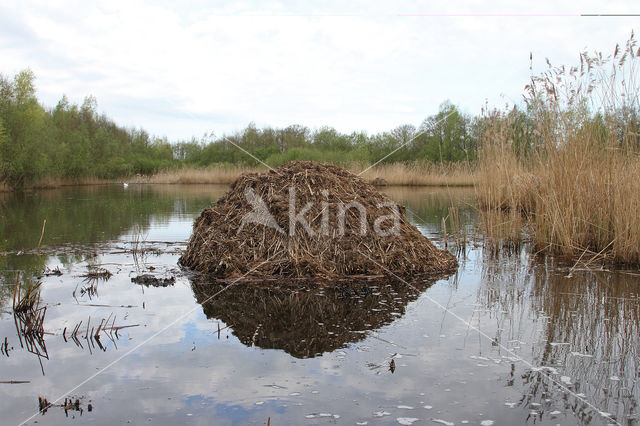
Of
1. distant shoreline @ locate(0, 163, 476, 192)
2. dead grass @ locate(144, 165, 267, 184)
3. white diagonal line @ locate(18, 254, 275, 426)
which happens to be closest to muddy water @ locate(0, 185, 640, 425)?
white diagonal line @ locate(18, 254, 275, 426)

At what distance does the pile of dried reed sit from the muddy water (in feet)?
1.72

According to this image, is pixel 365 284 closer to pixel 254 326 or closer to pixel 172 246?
pixel 254 326

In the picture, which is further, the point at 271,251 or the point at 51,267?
the point at 51,267

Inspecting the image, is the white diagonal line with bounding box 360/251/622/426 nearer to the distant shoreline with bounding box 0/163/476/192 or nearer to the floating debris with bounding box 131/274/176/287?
the floating debris with bounding box 131/274/176/287

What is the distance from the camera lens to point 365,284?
6.09 metres


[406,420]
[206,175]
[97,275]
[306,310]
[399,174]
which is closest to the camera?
[406,420]

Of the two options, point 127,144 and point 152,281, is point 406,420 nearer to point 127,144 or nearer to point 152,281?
point 152,281

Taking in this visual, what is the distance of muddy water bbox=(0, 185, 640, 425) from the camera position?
2977 millimetres

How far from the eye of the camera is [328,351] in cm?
391

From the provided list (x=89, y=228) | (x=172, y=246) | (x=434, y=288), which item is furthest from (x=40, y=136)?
(x=434, y=288)

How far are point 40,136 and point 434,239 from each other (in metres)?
31.8

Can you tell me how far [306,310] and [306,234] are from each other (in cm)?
185

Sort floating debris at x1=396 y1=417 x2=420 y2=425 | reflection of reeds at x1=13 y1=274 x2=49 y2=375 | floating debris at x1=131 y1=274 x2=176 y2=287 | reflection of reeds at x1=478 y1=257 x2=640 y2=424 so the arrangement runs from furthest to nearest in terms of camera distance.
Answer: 1. floating debris at x1=131 y1=274 x2=176 y2=287
2. reflection of reeds at x1=13 y1=274 x2=49 y2=375
3. reflection of reeds at x1=478 y1=257 x2=640 y2=424
4. floating debris at x1=396 y1=417 x2=420 y2=425

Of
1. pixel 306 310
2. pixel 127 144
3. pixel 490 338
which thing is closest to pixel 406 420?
pixel 490 338
